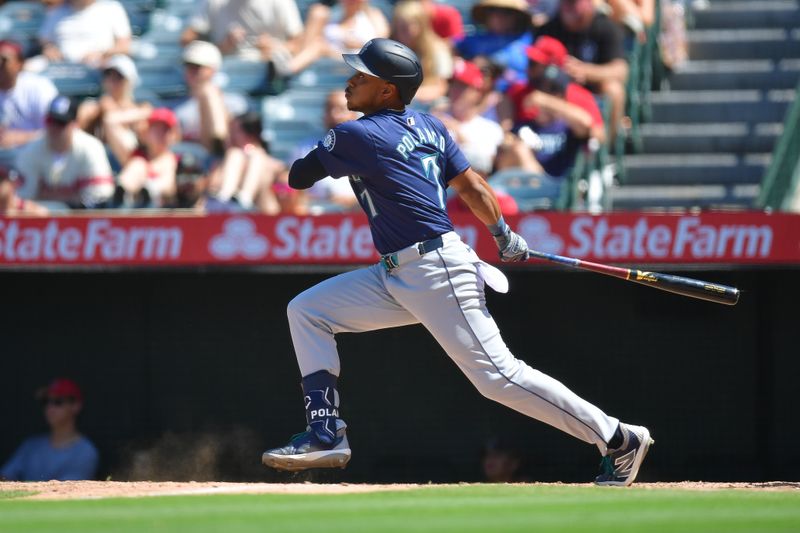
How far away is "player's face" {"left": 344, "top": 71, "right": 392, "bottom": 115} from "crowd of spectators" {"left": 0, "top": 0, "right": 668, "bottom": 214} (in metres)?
3.06

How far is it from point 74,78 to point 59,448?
3.88 metres

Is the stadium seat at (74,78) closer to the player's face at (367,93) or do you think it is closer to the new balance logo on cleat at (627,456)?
the player's face at (367,93)

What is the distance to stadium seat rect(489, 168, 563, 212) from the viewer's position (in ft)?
32.2

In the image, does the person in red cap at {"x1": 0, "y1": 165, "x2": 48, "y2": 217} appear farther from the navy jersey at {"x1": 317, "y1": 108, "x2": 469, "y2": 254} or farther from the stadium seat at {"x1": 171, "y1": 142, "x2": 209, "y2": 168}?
the navy jersey at {"x1": 317, "y1": 108, "x2": 469, "y2": 254}

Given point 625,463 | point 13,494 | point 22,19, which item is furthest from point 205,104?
point 625,463

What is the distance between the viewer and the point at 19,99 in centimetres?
1140

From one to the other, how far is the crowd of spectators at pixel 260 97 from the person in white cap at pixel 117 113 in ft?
0.04

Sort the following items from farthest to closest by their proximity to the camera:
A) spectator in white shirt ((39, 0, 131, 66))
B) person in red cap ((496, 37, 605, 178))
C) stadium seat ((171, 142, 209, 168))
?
spectator in white shirt ((39, 0, 131, 66)) → stadium seat ((171, 142, 209, 168)) → person in red cap ((496, 37, 605, 178))

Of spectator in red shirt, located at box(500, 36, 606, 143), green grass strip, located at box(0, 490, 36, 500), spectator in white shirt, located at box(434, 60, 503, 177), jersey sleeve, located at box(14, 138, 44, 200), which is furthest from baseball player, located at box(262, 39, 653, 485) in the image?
jersey sleeve, located at box(14, 138, 44, 200)

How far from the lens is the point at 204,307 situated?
945 cm

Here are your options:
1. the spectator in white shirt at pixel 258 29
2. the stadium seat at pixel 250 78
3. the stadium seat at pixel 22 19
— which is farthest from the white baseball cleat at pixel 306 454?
the stadium seat at pixel 22 19

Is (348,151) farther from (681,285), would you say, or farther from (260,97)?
(260,97)

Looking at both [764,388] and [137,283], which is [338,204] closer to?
[137,283]

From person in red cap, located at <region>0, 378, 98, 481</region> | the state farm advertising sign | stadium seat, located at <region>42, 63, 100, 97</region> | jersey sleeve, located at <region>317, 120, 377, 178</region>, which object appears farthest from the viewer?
stadium seat, located at <region>42, 63, 100, 97</region>
